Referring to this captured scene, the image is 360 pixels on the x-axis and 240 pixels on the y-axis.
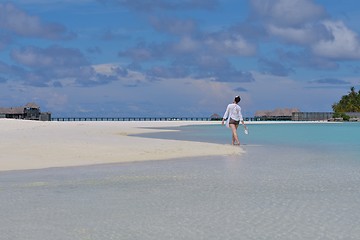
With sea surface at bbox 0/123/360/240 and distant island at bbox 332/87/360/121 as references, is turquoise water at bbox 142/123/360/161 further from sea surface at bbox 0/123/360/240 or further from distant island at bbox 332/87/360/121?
distant island at bbox 332/87/360/121

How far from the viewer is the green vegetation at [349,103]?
400ft

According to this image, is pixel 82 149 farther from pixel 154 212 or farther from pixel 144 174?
pixel 154 212

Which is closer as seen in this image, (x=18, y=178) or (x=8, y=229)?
(x=8, y=229)

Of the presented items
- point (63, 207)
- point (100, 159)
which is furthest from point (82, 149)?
point (63, 207)

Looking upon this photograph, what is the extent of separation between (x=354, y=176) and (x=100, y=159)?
27.1ft

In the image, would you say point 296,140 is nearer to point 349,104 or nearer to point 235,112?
point 235,112

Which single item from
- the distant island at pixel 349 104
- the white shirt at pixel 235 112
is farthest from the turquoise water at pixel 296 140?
the distant island at pixel 349 104

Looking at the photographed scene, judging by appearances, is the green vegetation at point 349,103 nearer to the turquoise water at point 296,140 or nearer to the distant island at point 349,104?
the distant island at point 349,104

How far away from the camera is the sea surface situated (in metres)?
7.34

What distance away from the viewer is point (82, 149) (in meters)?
21.3

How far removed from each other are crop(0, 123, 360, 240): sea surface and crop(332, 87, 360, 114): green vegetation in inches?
4401

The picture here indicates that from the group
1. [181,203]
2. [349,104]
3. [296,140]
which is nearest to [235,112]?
[296,140]

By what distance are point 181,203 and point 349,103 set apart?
121 meters

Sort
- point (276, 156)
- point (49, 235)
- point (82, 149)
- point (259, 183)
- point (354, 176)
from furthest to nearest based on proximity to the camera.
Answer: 1. point (82, 149)
2. point (276, 156)
3. point (354, 176)
4. point (259, 183)
5. point (49, 235)
